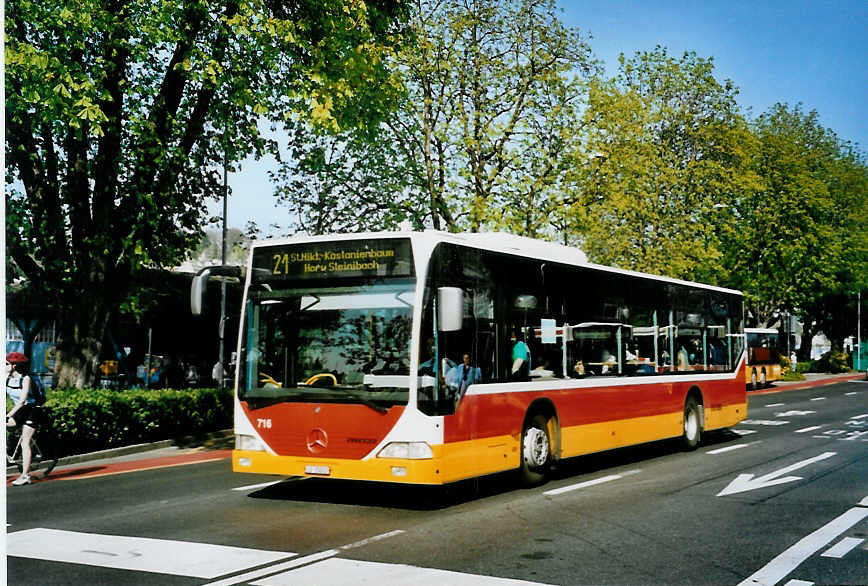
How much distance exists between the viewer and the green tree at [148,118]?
56.4 feet

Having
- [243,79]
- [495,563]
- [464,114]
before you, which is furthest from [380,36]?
[495,563]

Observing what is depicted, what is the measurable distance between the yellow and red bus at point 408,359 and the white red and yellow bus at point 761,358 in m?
36.1

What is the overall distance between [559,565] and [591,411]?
20.8ft

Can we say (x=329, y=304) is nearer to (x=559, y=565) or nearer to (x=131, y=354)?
(x=559, y=565)

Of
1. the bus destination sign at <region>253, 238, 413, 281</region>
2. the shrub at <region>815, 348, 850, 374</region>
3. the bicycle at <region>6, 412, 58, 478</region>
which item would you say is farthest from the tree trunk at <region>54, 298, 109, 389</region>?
the shrub at <region>815, 348, 850, 374</region>

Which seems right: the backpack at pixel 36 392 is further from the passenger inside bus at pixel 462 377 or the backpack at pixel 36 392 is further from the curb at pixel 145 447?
the passenger inside bus at pixel 462 377

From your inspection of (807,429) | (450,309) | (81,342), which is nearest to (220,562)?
(450,309)

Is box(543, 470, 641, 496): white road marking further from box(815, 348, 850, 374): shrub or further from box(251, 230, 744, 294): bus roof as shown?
box(815, 348, 850, 374): shrub

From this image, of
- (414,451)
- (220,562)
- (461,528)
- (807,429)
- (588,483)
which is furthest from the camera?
(807,429)

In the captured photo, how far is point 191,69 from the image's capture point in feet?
59.0

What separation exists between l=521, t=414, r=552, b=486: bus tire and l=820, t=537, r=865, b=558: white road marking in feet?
14.2

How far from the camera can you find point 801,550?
8.23 metres

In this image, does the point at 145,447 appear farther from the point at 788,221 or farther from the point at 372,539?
the point at 788,221

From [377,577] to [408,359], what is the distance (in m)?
3.42
